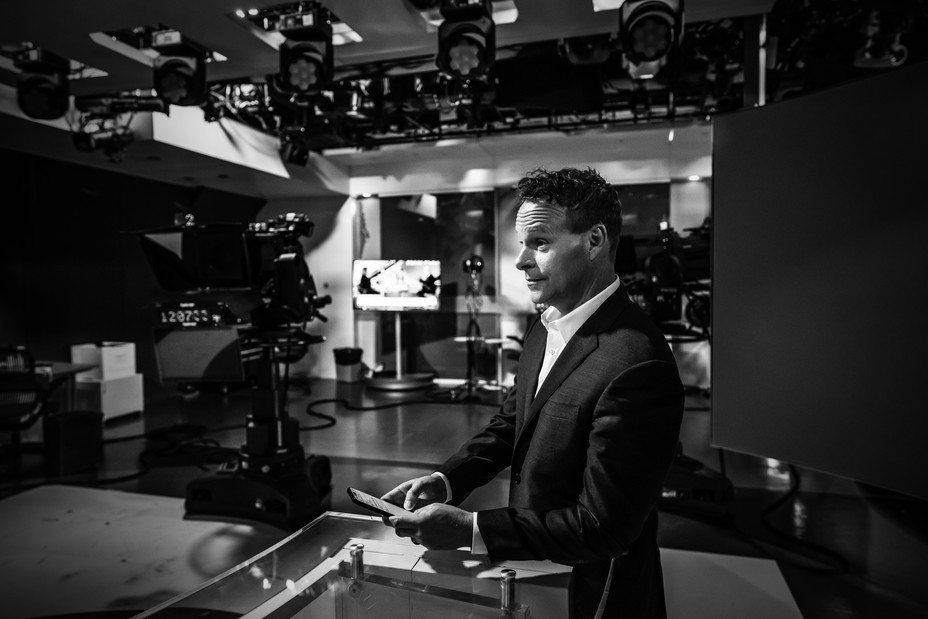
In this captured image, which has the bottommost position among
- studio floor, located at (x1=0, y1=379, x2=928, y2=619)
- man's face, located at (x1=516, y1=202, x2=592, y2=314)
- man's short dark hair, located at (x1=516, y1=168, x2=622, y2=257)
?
studio floor, located at (x1=0, y1=379, x2=928, y2=619)

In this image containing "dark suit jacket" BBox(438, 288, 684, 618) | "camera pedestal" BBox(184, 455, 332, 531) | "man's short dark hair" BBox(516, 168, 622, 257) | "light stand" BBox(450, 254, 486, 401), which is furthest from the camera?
"light stand" BBox(450, 254, 486, 401)

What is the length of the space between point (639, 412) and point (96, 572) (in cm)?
298

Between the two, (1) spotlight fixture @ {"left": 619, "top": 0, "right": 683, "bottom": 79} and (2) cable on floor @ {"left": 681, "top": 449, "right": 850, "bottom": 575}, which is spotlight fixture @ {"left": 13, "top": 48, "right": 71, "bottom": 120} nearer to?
(1) spotlight fixture @ {"left": 619, "top": 0, "right": 683, "bottom": 79}

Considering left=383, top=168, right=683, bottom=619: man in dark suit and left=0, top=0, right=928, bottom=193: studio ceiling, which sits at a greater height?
left=0, top=0, right=928, bottom=193: studio ceiling

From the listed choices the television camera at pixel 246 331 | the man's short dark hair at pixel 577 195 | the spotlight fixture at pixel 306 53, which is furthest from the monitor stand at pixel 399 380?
the man's short dark hair at pixel 577 195

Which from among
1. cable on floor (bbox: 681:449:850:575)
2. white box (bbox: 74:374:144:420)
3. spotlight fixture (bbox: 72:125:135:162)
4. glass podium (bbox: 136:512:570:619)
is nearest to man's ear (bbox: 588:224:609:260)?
glass podium (bbox: 136:512:570:619)

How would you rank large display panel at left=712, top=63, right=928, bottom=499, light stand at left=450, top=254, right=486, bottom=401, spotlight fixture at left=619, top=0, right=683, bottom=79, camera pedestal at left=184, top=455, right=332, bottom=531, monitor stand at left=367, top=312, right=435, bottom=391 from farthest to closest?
1. monitor stand at left=367, top=312, right=435, bottom=391
2. light stand at left=450, top=254, right=486, bottom=401
3. camera pedestal at left=184, top=455, right=332, bottom=531
4. spotlight fixture at left=619, top=0, right=683, bottom=79
5. large display panel at left=712, top=63, right=928, bottom=499

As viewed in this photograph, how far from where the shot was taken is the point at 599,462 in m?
1.14

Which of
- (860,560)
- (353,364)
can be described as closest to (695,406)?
(860,560)

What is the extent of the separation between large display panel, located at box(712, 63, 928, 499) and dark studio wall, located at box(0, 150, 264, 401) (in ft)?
14.5

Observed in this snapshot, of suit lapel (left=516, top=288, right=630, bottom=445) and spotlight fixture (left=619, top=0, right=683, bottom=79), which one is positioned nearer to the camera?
suit lapel (left=516, top=288, right=630, bottom=445)

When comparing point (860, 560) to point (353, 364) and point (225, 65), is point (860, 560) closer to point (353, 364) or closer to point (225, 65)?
point (225, 65)

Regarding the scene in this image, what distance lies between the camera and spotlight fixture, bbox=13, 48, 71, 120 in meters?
4.06

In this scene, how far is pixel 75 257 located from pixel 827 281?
6.74m
